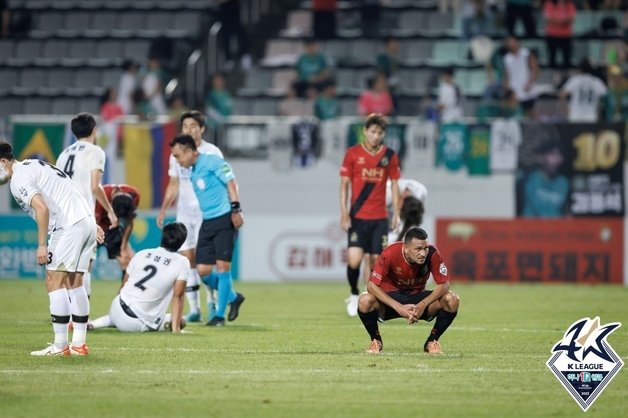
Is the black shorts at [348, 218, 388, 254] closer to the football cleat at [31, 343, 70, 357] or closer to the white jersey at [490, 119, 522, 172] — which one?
the football cleat at [31, 343, 70, 357]

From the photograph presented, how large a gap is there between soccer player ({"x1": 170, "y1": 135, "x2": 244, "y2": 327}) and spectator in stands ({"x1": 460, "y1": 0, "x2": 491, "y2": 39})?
47.9 feet

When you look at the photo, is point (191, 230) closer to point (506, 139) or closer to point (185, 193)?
point (185, 193)

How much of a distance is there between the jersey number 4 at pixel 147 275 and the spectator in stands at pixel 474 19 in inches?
644

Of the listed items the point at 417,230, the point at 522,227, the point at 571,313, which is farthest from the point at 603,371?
the point at 522,227

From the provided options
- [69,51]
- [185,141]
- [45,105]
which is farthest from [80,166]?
[69,51]

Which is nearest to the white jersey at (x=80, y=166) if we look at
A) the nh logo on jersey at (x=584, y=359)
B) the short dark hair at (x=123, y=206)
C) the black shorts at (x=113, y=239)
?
the black shorts at (x=113, y=239)

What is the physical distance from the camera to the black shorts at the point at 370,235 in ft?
57.6

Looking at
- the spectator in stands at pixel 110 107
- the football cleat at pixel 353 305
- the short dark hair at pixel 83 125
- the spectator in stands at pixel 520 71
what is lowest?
the football cleat at pixel 353 305

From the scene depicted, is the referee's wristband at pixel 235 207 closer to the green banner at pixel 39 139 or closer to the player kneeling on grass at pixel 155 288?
the player kneeling on grass at pixel 155 288

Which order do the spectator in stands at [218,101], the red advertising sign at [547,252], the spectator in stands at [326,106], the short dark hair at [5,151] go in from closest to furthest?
the short dark hair at [5,151], the red advertising sign at [547,252], the spectator in stands at [326,106], the spectator in stands at [218,101]

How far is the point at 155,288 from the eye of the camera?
1492cm

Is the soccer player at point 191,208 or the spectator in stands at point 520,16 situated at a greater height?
the spectator in stands at point 520,16

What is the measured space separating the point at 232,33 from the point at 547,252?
31.5ft

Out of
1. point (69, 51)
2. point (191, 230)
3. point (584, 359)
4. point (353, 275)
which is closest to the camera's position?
point (584, 359)
